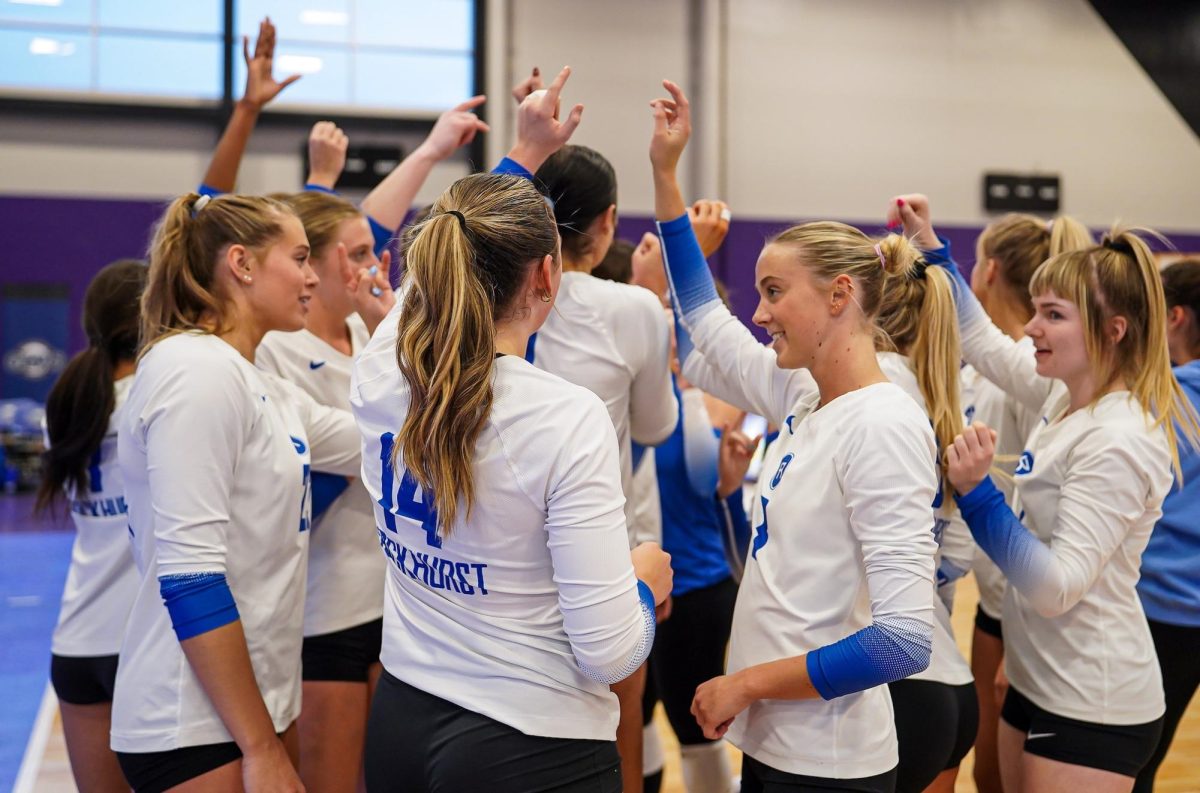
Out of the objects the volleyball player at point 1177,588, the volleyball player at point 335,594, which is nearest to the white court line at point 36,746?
the volleyball player at point 335,594

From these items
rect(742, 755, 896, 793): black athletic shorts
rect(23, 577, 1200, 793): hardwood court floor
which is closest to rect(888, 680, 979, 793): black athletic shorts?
rect(742, 755, 896, 793): black athletic shorts

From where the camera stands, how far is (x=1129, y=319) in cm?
213

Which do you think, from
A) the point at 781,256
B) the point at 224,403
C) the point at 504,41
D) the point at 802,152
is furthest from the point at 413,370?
the point at 802,152

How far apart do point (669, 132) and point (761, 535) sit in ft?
2.76

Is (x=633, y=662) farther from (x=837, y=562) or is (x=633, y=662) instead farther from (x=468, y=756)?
(x=837, y=562)

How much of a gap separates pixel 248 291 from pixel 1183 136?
13.3 meters

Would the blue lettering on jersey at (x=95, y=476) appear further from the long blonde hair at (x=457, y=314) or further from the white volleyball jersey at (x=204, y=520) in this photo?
the long blonde hair at (x=457, y=314)

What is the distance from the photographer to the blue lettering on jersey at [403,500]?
1.40 metres

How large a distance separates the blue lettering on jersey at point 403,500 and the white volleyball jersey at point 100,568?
1044 mm

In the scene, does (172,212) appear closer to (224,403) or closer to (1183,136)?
(224,403)

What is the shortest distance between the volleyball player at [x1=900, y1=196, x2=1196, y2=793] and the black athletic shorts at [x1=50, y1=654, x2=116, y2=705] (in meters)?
1.75

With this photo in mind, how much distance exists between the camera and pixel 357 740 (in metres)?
2.32

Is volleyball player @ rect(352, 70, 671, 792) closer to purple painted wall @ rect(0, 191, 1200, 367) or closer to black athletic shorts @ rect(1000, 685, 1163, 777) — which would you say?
black athletic shorts @ rect(1000, 685, 1163, 777)

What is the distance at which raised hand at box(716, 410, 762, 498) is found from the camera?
255 cm
